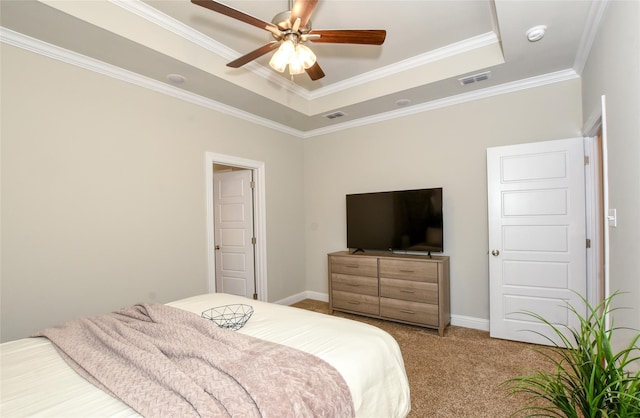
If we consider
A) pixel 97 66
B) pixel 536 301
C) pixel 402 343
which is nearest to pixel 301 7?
pixel 97 66

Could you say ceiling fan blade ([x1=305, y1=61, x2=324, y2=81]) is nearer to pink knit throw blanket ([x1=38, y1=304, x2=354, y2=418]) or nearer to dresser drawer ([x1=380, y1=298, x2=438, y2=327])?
pink knit throw blanket ([x1=38, y1=304, x2=354, y2=418])

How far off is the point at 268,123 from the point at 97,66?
6.68ft

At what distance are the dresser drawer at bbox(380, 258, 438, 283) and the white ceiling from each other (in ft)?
6.31

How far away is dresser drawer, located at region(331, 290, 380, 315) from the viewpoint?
3678 mm

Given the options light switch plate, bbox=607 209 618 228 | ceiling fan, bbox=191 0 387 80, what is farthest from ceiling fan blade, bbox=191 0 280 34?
light switch plate, bbox=607 209 618 228

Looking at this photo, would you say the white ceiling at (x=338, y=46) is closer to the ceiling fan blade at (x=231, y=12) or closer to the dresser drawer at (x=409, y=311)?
the ceiling fan blade at (x=231, y=12)

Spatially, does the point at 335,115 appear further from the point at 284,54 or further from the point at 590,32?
the point at 590,32

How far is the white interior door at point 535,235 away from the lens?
2873 mm

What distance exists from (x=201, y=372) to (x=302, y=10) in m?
1.88

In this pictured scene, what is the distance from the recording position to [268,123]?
13.9 ft

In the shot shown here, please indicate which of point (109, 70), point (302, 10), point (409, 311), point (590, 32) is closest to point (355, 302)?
point (409, 311)

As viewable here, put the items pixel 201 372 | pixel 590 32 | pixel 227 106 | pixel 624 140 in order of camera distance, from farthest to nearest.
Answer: pixel 227 106 → pixel 590 32 → pixel 624 140 → pixel 201 372

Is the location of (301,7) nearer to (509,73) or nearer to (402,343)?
(509,73)

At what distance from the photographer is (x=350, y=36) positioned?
1.98 meters
